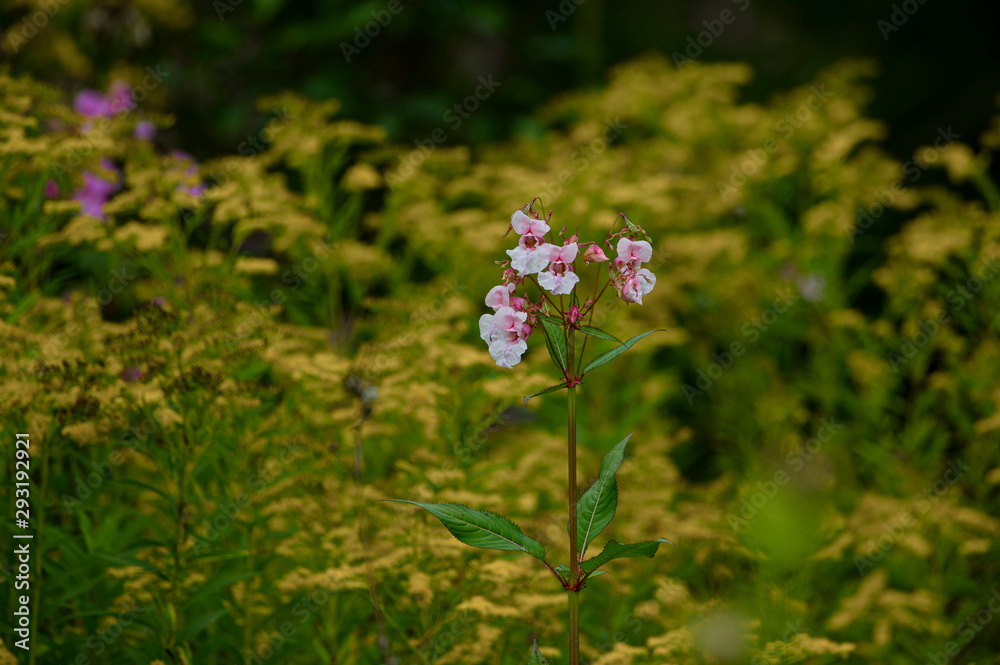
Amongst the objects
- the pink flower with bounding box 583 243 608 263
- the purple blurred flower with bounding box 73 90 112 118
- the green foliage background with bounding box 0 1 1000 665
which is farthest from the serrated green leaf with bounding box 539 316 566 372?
the purple blurred flower with bounding box 73 90 112 118

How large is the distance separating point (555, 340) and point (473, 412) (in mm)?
1061

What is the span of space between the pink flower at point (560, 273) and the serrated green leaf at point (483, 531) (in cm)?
38

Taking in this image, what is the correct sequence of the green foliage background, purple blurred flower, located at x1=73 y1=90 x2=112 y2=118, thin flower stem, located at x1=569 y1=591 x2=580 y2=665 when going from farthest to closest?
1. purple blurred flower, located at x1=73 y1=90 x2=112 y2=118
2. the green foliage background
3. thin flower stem, located at x1=569 y1=591 x2=580 y2=665

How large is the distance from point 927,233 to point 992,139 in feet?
1.25

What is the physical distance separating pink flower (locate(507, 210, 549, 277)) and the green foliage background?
742 millimetres

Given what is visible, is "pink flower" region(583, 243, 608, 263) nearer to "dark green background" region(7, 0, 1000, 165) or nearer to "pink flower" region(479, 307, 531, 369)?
"pink flower" region(479, 307, 531, 369)

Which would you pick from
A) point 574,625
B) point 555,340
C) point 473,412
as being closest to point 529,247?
point 555,340

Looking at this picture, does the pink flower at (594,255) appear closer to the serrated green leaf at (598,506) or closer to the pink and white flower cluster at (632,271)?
the pink and white flower cluster at (632,271)

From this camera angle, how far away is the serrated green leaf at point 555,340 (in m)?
1.37

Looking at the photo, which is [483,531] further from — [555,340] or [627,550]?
[555,340]

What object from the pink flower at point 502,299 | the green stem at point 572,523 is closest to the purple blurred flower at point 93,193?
the pink flower at point 502,299

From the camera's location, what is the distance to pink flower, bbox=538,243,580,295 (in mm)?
1314

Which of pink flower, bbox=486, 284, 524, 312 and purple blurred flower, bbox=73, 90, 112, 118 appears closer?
pink flower, bbox=486, 284, 524, 312

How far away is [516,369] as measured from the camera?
7.42ft
